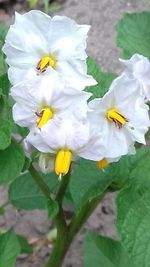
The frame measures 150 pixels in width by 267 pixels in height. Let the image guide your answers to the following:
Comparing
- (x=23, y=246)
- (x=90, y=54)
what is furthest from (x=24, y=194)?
(x=90, y=54)

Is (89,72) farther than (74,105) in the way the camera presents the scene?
Yes

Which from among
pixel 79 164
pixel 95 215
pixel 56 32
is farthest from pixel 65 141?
pixel 95 215

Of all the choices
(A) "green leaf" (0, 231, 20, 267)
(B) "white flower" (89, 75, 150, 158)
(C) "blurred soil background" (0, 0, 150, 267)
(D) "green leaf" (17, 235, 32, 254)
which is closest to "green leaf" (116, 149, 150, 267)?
(B) "white flower" (89, 75, 150, 158)

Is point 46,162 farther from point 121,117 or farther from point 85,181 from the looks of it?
point 85,181

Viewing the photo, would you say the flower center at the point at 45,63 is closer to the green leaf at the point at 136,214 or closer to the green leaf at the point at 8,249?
the green leaf at the point at 136,214

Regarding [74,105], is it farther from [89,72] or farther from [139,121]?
[89,72]

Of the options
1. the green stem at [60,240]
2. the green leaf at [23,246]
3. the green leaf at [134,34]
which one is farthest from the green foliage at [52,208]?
the green leaf at [23,246]

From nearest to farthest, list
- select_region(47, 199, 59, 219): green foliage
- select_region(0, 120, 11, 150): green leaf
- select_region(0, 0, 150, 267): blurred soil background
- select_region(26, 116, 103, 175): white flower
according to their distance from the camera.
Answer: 1. select_region(26, 116, 103, 175): white flower
2. select_region(0, 120, 11, 150): green leaf
3. select_region(47, 199, 59, 219): green foliage
4. select_region(0, 0, 150, 267): blurred soil background

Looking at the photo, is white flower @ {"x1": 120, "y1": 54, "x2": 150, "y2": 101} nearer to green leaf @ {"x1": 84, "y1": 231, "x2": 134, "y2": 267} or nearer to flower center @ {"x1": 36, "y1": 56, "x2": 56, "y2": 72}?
flower center @ {"x1": 36, "y1": 56, "x2": 56, "y2": 72}
